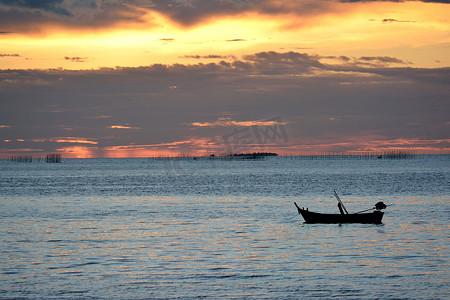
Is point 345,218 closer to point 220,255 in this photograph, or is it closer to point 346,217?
point 346,217

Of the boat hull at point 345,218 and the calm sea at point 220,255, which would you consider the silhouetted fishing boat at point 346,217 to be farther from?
the calm sea at point 220,255

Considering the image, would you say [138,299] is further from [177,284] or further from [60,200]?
[60,200]

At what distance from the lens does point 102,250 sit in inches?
1278

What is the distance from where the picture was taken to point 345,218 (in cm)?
4300

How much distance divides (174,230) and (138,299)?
18627 mm

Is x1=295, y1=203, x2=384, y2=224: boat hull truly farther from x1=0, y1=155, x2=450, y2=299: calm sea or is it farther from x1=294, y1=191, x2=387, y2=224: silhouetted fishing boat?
x1=0, y1=155, x2=450, y2=299: calm sea

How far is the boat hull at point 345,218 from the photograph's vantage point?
1694 inches

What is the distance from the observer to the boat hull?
43.0m

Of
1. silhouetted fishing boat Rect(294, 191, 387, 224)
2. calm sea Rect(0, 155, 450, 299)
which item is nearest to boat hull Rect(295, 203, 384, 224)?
silhouetted fishing boat Rect(294, 191, 387, 224)

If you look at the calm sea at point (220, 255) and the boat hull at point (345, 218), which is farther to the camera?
the boat hull at point (345, 218)

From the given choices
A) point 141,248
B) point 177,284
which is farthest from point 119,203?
point 177,284

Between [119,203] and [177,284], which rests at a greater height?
[177,284]

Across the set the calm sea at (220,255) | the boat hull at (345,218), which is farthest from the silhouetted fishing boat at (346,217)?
the calm sea at (220,255)

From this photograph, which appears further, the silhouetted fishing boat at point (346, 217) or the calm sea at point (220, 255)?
the silhouetted fishing boat at point (346, 217)
